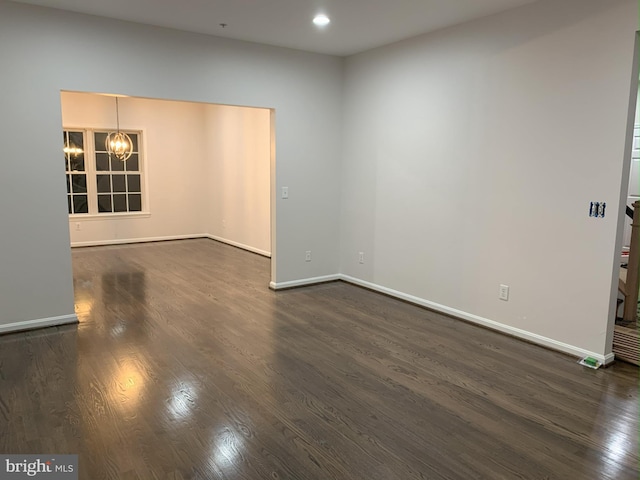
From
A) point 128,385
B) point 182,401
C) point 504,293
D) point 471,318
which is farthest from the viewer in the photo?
point 471,318

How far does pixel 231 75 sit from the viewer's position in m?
4.82

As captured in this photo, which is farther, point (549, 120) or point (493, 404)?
point (549, 120)

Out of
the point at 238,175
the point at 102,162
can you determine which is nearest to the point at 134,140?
A: the point at 102,162

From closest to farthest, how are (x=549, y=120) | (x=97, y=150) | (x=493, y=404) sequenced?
(x=493, y=404), (x=549, y=120), (x=97, y=150)

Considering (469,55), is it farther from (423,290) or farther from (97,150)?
(97,150)

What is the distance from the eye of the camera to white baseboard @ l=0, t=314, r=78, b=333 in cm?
393

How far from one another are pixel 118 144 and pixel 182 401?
5.94m

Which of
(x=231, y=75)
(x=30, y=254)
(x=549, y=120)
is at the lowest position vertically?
(x=30, y=254)

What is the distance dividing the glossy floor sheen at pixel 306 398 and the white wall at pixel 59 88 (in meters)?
0.58

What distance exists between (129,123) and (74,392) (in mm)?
6517

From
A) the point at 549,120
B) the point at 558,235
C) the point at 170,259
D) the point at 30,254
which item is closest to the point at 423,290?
the point at 558,235

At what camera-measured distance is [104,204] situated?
8430mm

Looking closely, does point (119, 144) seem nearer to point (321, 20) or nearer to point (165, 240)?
point (165, 240)
